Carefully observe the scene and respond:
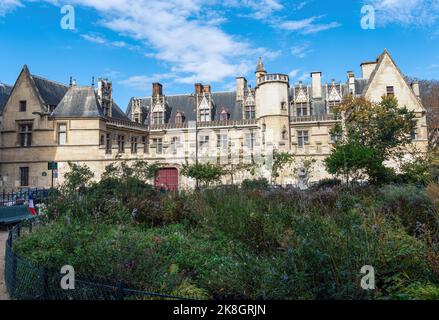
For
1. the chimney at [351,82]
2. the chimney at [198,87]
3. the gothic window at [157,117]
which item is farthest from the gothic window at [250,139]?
the chimney at [351,82]

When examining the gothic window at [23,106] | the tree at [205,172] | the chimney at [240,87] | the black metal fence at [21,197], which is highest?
the chimney at [240,87]

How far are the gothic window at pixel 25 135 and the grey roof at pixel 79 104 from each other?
248 cm

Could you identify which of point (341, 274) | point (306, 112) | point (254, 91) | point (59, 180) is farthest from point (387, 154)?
point (59, 180)

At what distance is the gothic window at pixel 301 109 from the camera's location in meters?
31.8

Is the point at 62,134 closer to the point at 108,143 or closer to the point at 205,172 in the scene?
the point at 108,143

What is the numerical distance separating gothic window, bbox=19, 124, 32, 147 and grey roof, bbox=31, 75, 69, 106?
97.6 inches

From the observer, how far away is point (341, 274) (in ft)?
12.5

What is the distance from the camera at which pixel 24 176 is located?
2695 cm

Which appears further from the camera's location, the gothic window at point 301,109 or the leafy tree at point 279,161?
the gothic window at point 301,109

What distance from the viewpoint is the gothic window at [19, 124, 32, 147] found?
27189mm

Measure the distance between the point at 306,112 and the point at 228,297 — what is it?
29.2 m

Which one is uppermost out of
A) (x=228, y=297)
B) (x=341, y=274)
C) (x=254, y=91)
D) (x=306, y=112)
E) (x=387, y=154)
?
(x=254, y=91)

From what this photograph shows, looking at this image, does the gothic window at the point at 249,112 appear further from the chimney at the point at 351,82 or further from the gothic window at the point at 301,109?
the chimney at the point at 351,82
